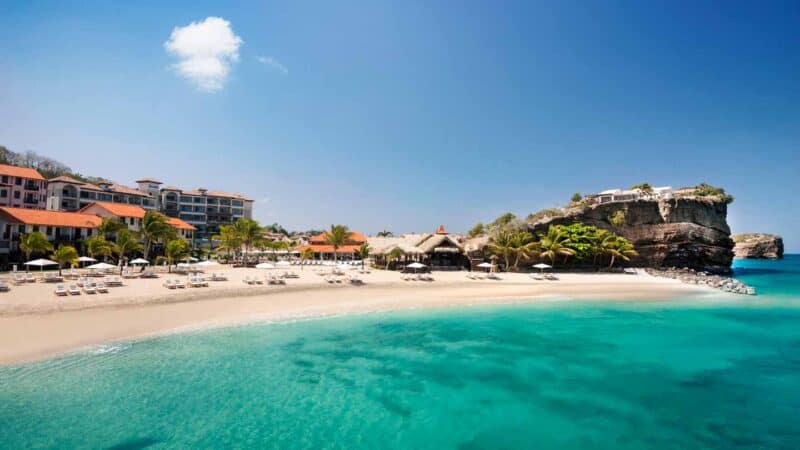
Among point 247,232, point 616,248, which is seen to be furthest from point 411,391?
point 616,248

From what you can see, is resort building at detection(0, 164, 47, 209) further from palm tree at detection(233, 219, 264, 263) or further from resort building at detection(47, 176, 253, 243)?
palm tree at detection(233, 219, 264, 263)

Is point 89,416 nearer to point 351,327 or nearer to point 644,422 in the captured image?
point 351,327

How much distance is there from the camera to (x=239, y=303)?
70.1 feet

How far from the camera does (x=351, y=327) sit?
18.6 m

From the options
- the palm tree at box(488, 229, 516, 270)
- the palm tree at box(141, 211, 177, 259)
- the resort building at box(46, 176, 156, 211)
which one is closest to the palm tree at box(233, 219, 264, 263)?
the palm tree at box(141, 211, 177, 259)

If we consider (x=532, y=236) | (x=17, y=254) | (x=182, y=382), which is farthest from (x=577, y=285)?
(x=17, y=254)

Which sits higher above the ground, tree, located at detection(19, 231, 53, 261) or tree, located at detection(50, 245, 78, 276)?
tree, located at detection(19, 231, 53, 261)

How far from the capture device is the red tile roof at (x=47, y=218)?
3388cm

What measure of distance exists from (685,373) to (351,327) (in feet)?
45.2

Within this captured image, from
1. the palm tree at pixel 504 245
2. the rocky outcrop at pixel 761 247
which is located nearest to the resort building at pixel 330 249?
the palm tree at pixel 504 245

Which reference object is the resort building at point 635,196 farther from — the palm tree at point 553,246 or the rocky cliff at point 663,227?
the palm tree at point 553,246

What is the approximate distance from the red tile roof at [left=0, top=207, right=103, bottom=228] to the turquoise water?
32.0 meters

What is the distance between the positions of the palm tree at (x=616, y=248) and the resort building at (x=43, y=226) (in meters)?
57.3

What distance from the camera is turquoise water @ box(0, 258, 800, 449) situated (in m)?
8.67
